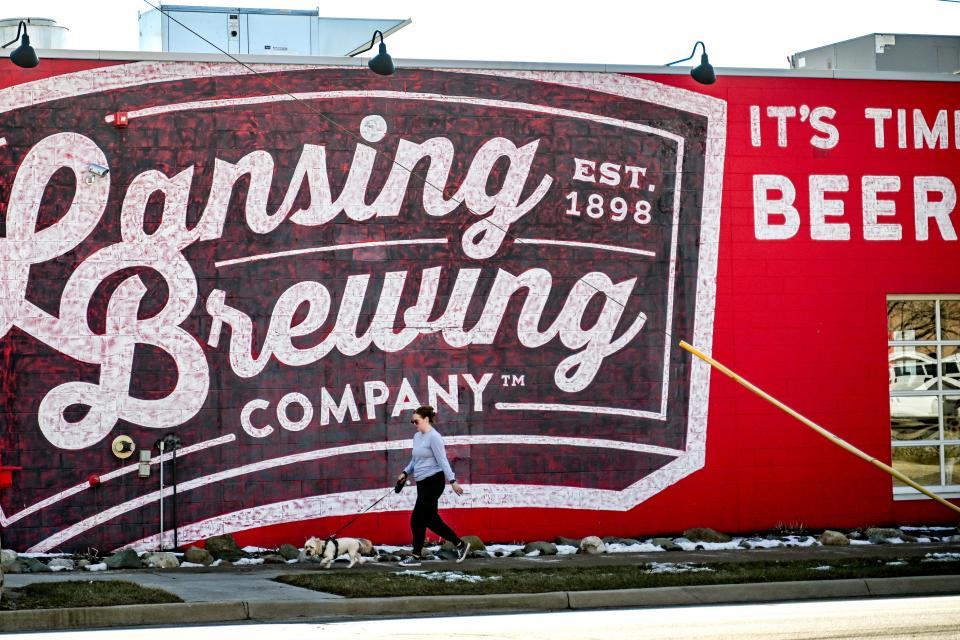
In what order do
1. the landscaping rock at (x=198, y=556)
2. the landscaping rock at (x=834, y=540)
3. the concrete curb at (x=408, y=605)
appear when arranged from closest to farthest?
the concrete curb at (x=408, y=605), the landscaping rock at (x=198, y=556), the landscaping rock at (x=834, y=540)

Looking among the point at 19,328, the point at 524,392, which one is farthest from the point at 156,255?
the point at 524,392

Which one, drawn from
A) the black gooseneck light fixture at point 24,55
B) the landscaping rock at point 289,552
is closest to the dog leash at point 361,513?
the landscaping rock at point 289,552

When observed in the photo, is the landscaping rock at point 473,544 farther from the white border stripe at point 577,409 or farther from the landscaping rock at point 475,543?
the white border stripe at point 577,409

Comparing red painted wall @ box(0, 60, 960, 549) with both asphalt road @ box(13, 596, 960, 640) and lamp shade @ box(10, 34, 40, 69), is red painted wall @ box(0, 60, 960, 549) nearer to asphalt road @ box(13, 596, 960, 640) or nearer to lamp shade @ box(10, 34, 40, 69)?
lamp shade @ box(10, 34, 40, 69)

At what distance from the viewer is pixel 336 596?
40.0 ft

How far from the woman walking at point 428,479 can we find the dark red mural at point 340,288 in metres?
1.27

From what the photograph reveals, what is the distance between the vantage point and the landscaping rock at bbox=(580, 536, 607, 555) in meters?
16.2

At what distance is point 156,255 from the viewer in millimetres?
16141

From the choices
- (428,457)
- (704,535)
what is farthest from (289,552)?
(704,535)

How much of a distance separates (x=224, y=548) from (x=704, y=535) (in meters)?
5.98

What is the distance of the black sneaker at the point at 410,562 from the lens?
14695 millimetres

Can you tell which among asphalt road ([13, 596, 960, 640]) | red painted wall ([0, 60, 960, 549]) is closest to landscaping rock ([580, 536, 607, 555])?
red painted wall ([0, 60, 960, 549])

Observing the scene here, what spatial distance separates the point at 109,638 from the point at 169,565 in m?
4.90

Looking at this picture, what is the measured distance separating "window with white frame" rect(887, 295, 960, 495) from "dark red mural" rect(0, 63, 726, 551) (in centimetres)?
286
